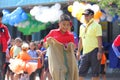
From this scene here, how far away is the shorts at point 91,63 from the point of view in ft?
26.9

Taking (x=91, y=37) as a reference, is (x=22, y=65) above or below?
below

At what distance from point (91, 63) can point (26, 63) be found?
110 inches

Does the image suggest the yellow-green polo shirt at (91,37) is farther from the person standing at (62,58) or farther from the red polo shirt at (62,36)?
the person standing at (62,58)

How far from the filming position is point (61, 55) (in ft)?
21.6

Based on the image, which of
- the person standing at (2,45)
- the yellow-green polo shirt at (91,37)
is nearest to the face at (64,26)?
the yellow-green polo shirt at (91,37)

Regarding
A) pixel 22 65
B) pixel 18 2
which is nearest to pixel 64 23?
pixel 22 65

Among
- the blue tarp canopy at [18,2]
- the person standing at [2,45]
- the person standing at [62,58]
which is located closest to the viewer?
the person standing at [62,58]

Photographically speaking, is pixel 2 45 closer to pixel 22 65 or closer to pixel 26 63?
pixel 22 65

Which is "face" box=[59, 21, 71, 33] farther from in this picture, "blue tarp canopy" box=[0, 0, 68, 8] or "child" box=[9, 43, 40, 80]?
"blue tarp canopy" box=[0, 0, 68, 8]

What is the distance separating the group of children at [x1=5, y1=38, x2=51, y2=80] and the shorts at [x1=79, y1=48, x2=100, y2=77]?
2.23 m

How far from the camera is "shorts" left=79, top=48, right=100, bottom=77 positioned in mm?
8195

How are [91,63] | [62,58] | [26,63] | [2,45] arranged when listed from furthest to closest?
[26,63] < [2,45] < [91,63] < [62,58]

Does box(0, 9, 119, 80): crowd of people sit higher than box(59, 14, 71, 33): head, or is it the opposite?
box(59, 14, 71, 33): head

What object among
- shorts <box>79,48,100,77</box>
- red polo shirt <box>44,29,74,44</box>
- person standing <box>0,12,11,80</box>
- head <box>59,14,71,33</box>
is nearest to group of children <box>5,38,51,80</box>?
person standing <box>0,12,11,80</box>
